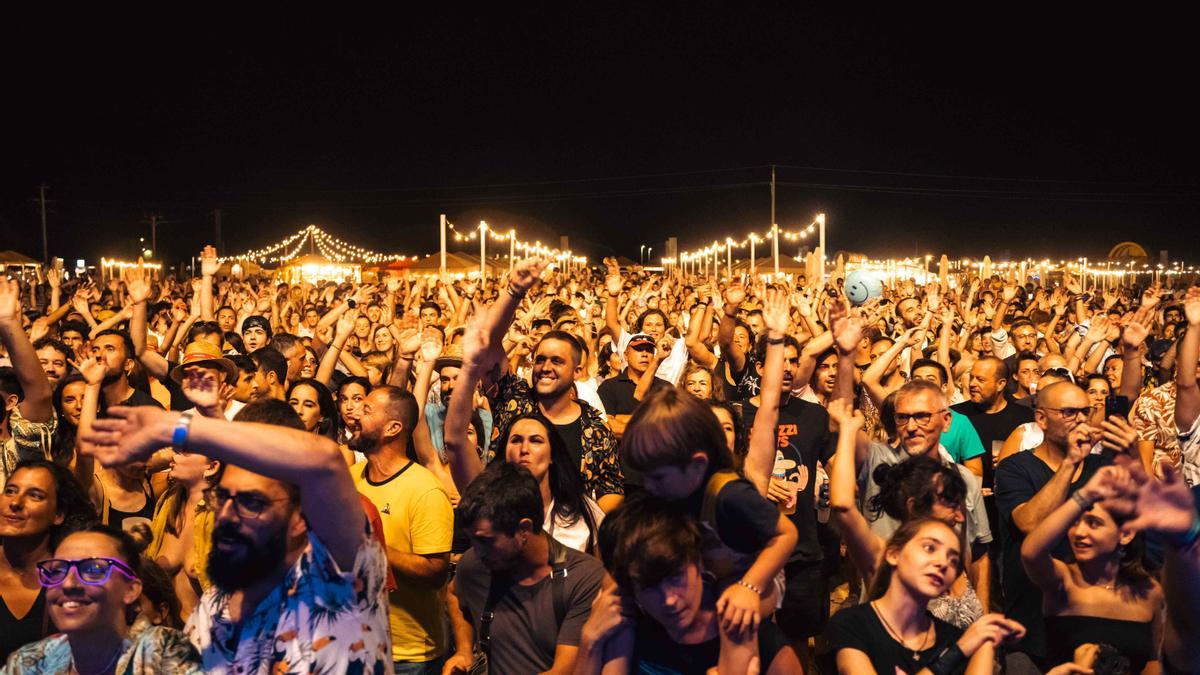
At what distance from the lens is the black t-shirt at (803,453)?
18.4 ft

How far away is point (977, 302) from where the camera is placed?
20.2 meters

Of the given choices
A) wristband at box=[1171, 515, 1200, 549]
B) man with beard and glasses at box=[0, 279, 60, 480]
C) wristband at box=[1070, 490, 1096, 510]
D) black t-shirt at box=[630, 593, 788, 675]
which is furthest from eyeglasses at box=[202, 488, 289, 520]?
man with beard and glasses at box=[0, 279, 60, 480]

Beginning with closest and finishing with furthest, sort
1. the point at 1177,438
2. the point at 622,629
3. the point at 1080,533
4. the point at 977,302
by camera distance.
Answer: the point at 622,629, the point at 1080,533, the point at 1177,438, the point at 977,302

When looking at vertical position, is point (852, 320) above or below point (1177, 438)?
above

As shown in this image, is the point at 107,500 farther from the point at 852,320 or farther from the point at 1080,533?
the point at 1080,533

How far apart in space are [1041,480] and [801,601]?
1.23 metres

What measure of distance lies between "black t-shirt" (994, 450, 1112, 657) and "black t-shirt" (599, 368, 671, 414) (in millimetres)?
2514

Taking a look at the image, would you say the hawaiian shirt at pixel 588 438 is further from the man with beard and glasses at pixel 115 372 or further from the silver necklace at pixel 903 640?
the man with beard and glasses at pixel 115 372

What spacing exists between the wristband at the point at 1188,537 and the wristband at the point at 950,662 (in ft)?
2.44

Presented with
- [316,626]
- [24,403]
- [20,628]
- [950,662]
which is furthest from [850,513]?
[24,403]

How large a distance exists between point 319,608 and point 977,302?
749 inches

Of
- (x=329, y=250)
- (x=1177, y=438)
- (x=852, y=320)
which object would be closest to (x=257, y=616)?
(x=852, y=320)

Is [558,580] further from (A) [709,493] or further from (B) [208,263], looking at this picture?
(B) [208,263]

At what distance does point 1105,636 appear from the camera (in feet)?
13.8
